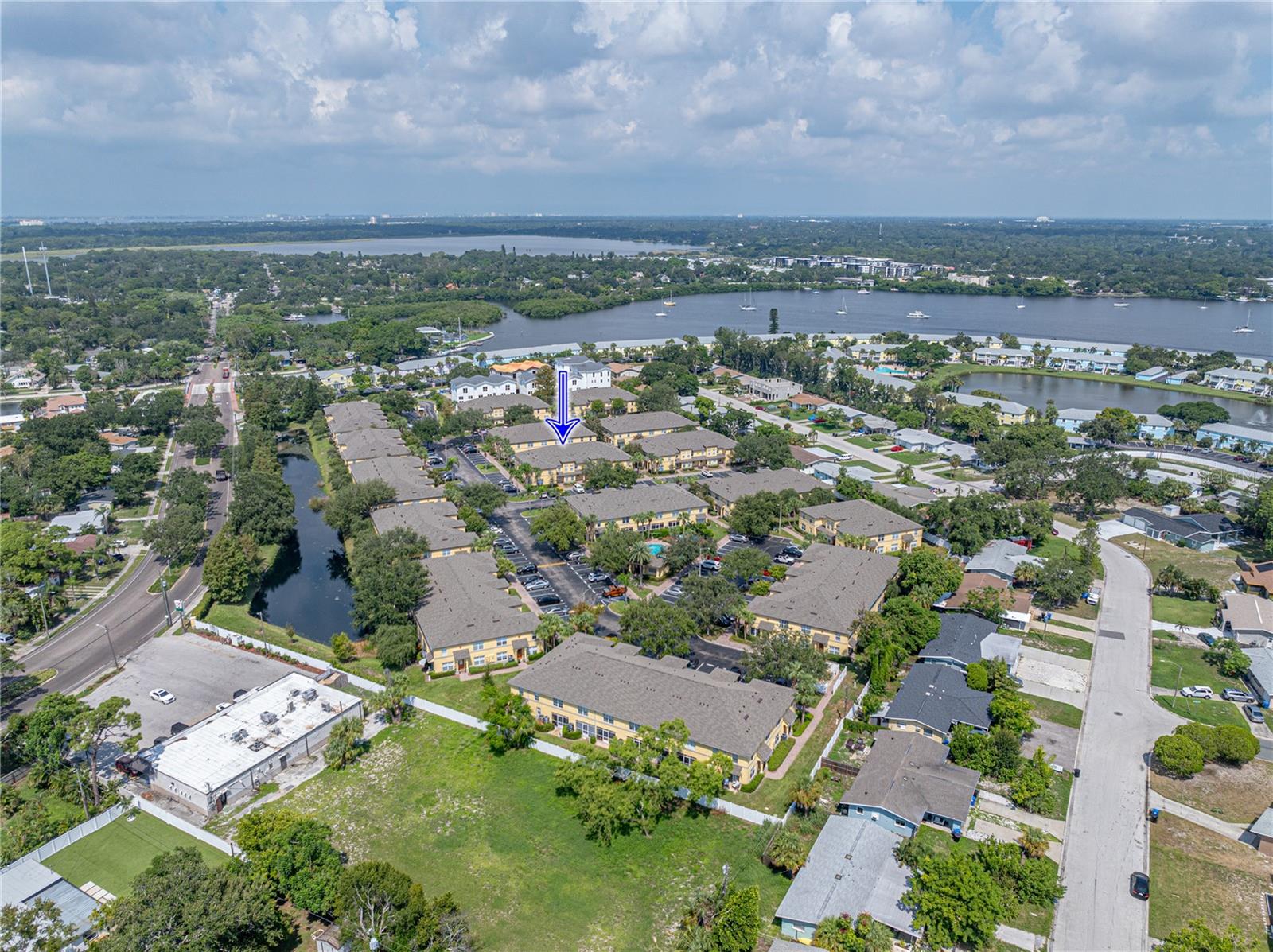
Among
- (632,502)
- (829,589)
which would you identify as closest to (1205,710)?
(829,589)

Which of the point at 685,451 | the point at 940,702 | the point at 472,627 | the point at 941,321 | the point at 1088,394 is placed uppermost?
the point at 941,321

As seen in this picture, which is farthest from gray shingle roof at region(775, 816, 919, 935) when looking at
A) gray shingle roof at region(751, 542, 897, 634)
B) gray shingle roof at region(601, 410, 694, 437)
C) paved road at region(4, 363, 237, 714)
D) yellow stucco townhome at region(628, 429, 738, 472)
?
gray shingle roof at region(601, 410, 694, 437)

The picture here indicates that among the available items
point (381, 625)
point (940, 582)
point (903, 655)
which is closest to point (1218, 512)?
point (940, 582)

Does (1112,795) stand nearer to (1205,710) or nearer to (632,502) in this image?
(1205,710)

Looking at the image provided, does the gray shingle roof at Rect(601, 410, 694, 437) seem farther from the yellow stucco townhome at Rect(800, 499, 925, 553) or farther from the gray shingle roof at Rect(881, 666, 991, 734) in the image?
the gray shingle roof at Rect(881, 666, 991, 734)

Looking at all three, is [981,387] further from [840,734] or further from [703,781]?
[703,781]

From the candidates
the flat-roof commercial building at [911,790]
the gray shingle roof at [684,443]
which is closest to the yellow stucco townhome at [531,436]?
the gray shingle roof at [684,443]
